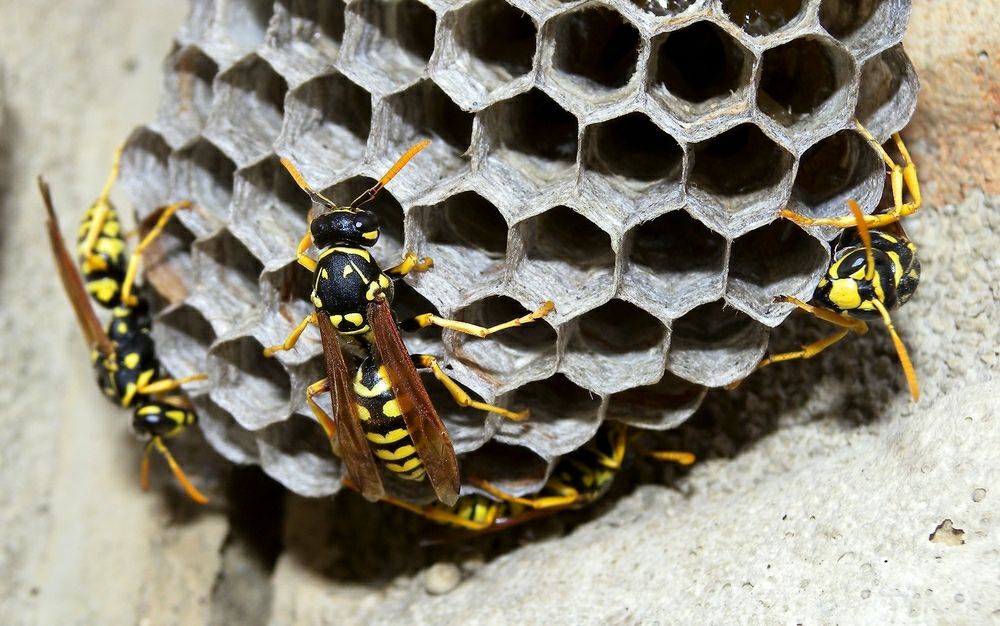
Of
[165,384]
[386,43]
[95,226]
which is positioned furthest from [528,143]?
[95,226]

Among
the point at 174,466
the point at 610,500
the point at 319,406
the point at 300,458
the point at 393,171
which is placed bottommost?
the point at 610,500

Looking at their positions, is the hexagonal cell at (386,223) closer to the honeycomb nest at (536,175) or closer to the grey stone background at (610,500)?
the honeycomb nest at (536,175)

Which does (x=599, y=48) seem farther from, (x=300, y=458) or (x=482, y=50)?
(x=300, y=458)

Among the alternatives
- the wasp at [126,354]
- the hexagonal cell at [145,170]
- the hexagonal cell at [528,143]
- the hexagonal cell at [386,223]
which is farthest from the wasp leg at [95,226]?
the hexagonal cell at [528,143]

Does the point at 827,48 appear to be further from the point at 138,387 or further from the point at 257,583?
the point at 257,583

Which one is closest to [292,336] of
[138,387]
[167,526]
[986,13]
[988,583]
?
[138,387]

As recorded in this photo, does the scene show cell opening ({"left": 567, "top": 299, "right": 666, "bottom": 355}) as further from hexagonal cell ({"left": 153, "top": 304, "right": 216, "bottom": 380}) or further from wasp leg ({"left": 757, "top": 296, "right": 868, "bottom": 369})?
hexagonal cell ({"left": 153, "top": 304, "right": 216, "bottom": 380})
